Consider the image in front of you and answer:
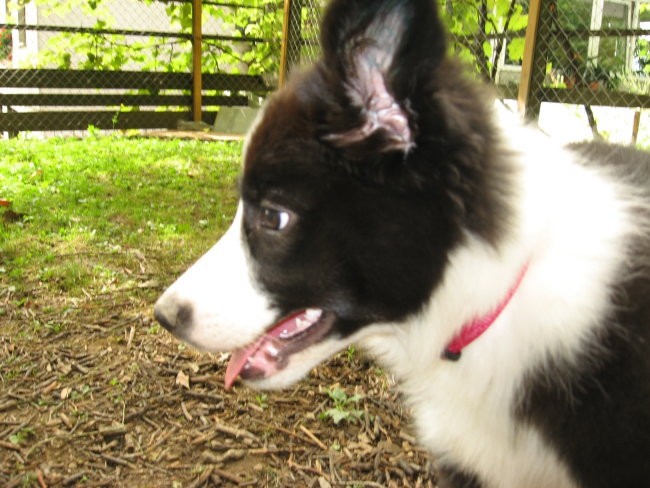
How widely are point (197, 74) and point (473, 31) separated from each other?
6868 mm

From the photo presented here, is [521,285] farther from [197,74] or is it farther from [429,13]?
[197,74]

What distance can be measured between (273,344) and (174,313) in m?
0.30

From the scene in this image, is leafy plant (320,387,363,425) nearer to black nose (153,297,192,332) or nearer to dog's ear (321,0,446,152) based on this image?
black nose (153,297,192,332)

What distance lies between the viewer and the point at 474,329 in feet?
5.82

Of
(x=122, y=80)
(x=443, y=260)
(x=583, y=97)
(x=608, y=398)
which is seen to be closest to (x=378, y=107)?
(x=443, y=260)

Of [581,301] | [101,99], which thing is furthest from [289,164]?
[101,99]

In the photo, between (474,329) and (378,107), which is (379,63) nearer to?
(378,107)

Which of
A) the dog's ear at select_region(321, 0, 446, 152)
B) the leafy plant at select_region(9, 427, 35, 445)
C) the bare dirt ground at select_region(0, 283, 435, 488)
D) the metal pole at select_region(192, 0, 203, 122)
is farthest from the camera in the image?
the metal pole at select_region(192, 0, 203, 122)

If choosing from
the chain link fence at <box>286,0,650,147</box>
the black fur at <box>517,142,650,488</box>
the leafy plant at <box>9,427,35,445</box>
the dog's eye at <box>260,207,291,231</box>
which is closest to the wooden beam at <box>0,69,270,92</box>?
the chain link fence at <box>286,0,650,147</box>

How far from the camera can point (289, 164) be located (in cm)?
180

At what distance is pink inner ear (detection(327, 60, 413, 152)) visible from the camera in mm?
1629

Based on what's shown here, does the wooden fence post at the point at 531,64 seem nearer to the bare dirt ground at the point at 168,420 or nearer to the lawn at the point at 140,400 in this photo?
the lawn at the point at 140,400

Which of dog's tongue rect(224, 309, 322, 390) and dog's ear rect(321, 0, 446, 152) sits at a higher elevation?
dog's ear rect(321, 0, 446, 152)

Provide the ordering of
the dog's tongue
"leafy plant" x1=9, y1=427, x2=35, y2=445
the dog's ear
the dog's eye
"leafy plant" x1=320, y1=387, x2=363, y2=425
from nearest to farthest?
1. the dog's ear
2. the dog's eye
3. the dog's tongue
4. "leafy plant" x1=9, y1=427, x2=35, y2=445
5. "leafy plant" x1=320, y1=387, x2=363, y2=425
